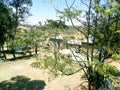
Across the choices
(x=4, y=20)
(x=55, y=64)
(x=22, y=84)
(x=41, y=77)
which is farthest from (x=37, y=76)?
(x=4, y=20)

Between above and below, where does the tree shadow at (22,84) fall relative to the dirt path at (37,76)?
below

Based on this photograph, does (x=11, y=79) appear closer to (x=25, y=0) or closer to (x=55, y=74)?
(x=55, y=74)

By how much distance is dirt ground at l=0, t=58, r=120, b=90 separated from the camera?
61.9 ft

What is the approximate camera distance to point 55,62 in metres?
12.6

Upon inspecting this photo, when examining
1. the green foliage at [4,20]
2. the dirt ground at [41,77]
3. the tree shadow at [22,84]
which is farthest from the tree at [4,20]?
the tree shadow at [22,84]

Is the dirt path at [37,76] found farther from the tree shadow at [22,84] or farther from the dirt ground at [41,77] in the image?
the tree shadow at [22,84]

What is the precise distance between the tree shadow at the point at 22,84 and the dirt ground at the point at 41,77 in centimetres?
15

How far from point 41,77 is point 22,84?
2.79m

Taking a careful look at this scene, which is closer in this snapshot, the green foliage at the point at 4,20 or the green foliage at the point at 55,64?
the green foliage at the point at 55,64

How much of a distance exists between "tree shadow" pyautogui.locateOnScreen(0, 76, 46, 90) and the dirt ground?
0.50 feet

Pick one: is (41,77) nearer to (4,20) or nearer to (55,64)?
(55,64)

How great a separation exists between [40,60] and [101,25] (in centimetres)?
461

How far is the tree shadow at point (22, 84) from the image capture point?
69.2 ft

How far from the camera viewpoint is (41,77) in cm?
2420
